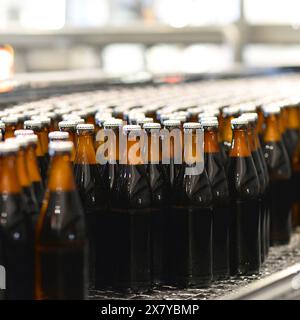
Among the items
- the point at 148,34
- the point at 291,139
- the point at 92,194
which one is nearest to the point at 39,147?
the point at 92,194

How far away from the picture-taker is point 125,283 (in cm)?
216

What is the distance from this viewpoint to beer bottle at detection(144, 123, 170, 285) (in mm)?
2211

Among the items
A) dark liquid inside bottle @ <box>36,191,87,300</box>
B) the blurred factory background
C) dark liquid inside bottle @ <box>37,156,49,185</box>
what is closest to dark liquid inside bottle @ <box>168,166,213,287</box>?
dark liquid inside bottle @ <box>37,156,49,185</box>

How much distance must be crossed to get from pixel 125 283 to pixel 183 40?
527 cm

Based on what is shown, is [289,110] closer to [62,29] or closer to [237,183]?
[237,183]

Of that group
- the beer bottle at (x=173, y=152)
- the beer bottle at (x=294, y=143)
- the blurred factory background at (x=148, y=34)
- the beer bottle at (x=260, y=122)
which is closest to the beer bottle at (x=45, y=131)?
the beer bottle at (x=173, y=152)

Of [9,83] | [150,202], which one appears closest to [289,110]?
[150,202]

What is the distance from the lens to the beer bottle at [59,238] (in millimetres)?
1798

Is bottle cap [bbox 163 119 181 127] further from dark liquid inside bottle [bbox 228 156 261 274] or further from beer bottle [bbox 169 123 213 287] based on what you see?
dark liquid inside bottle [bbox 228 156 261 274]

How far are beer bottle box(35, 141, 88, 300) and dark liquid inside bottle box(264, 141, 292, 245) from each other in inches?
41.6

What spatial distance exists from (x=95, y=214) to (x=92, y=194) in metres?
0.05

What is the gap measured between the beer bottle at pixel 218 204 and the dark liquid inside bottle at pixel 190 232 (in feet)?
0.12

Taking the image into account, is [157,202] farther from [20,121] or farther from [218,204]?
[20,121]

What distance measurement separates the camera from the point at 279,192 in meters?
2.78
